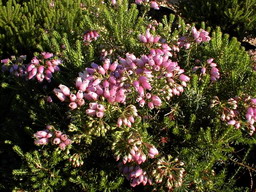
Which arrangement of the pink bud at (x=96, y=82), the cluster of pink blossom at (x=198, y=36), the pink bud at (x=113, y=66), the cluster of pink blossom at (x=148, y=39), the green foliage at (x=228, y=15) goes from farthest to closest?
the green foliage at (x=228, y=15), the cluster of pink blossom at (x=198, y=36), the cluster of pink blossom at (x=148, y=39), the pink bud at (x=113, y=66), the pink bud at (x=96, y=82)

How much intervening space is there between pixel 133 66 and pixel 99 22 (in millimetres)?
1645

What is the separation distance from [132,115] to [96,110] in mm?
292

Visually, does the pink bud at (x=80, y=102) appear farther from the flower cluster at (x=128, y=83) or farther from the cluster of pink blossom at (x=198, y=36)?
the cluster of pink blossom at (x=198, y=36)

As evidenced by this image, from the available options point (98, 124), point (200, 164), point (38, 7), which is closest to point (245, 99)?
point (200, 164)

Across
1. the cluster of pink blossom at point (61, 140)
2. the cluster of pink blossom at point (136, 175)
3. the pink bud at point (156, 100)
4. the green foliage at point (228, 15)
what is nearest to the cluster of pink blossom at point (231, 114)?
the pink bud at point (156, 100)

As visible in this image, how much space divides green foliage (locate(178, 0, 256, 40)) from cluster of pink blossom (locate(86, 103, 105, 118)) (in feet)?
13.7

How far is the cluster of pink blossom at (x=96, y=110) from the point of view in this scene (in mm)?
2336

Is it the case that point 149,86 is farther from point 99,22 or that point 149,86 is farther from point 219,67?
point 99,22

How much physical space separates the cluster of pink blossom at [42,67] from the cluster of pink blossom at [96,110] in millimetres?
802

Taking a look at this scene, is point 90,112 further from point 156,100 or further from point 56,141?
point 156,100

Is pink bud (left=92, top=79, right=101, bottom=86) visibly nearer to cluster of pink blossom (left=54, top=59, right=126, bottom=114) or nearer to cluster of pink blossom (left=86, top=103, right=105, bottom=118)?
cluster of pink blossom (left=54, top=59, right=126, bottom=114)

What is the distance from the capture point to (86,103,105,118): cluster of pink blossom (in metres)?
2.34

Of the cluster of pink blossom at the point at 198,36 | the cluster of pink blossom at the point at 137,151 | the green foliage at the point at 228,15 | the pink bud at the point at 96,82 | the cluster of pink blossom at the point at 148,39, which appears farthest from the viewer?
the green foliage at the point at 228,15

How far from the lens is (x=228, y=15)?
5754 mm
